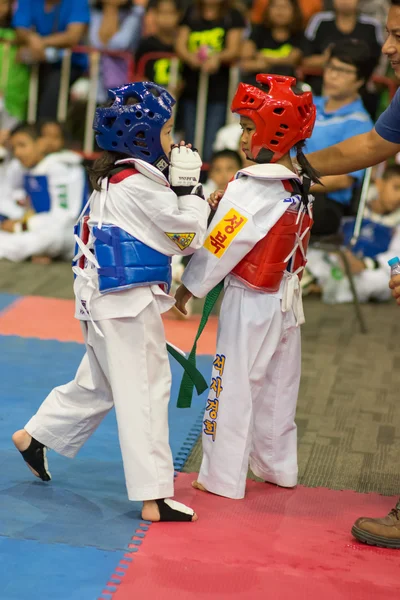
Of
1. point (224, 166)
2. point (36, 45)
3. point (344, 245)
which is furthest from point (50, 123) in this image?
point (344, 245)

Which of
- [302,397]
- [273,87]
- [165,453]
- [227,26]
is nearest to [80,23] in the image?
[227,26]

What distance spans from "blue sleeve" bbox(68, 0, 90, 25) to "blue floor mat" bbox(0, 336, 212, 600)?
174 inches

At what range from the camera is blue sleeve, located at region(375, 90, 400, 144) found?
143 inches

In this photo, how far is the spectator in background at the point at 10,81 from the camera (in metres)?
8.66

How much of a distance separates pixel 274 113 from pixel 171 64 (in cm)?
505

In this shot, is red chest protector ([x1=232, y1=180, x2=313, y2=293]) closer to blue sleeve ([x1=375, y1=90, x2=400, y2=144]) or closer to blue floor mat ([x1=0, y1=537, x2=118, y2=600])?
blue sleeve ([x1=375, y1=90, x2=400, y2=144])

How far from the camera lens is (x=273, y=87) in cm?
337

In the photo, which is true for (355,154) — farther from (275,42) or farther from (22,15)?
(22,15)

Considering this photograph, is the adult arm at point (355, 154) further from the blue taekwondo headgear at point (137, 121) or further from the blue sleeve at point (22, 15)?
the blue sleeve at point (22, 15)

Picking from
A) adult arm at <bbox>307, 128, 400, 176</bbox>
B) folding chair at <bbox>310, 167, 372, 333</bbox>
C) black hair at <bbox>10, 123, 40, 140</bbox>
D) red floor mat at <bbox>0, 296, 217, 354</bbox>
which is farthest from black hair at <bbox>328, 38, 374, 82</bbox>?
black hair at <bbox>10, 123, 40, 140</bbox>

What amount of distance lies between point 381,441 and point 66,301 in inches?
111

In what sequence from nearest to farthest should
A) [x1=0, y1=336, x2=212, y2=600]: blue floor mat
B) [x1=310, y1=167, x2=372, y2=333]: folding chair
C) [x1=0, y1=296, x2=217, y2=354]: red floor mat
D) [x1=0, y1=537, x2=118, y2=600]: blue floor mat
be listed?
[x1=0, y1=537, x2=118, y2=600]: blue floor mat → [x1=0, y1=336, x2=212, y2=600]: blue floor mat → [x1=0, y1=296, x2=217, y2=354]: red floor mat → [x1=310, y1=167, x2=372, y2=333]: folding chair

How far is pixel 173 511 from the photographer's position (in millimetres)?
3238

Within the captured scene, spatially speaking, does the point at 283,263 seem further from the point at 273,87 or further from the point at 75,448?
the point at 75,448
